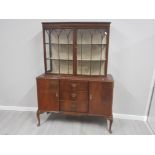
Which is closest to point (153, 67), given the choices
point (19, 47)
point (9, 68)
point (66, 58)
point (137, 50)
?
point (137, 50)

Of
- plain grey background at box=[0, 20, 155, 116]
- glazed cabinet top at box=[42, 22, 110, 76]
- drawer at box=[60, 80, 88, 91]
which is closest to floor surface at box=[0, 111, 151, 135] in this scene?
plain grey background at box=[0, 20, 155, 116]

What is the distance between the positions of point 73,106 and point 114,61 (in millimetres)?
1099

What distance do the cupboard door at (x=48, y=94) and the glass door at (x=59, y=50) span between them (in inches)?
12.9

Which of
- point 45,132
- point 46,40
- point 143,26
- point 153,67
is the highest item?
point 143,26

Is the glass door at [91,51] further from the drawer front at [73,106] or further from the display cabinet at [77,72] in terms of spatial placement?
the drawer front at [73,106]

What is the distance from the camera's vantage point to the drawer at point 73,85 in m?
2.27

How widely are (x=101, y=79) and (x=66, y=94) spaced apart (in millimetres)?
625

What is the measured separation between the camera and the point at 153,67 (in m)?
2.51

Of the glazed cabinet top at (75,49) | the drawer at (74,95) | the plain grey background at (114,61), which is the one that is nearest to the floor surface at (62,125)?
the plain grey background at (114,61)

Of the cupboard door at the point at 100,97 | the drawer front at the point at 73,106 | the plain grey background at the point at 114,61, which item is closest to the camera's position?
the cupboard door at the point at 100,97

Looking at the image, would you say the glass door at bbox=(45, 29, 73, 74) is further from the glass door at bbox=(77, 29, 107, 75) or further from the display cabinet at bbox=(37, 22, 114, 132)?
the glass door at bbox=(77, 29, 107, 75)

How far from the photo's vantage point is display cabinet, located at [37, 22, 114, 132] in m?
2.26

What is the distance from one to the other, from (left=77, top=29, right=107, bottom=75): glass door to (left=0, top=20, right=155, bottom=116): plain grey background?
232 millimetres

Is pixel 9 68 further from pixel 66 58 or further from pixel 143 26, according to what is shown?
pixel 143 26
